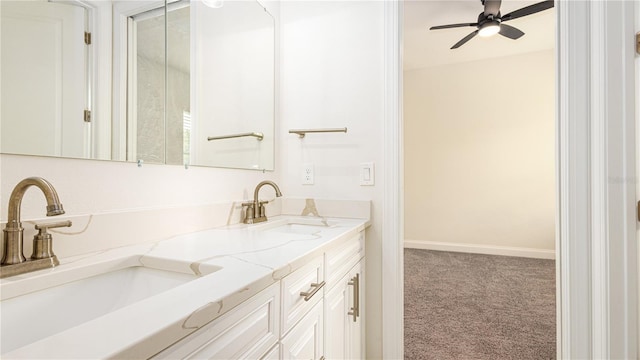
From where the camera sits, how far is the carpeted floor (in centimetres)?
174

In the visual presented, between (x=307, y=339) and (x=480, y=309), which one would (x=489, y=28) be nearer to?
(x=480, y=309)

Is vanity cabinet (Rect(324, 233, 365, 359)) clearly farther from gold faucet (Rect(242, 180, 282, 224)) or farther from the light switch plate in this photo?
gold faucet (Rect(242, 180, 282, 224))

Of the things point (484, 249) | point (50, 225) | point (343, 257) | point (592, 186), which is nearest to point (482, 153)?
point (484, 249)

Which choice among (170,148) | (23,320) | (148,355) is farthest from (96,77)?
(148,355)

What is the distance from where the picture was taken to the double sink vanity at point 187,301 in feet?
1.37

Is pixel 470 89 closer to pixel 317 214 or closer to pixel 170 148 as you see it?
pixel 317 214

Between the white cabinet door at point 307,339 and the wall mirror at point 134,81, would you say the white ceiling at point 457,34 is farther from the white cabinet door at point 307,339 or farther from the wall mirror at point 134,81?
the white cabinet door at point 307,339

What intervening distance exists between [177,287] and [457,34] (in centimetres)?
364

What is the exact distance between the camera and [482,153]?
3.80m

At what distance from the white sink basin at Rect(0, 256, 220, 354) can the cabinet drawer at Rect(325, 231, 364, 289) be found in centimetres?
47

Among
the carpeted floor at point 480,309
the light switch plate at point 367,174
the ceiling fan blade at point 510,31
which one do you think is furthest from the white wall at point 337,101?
the ceiling fan blade at point 510,31

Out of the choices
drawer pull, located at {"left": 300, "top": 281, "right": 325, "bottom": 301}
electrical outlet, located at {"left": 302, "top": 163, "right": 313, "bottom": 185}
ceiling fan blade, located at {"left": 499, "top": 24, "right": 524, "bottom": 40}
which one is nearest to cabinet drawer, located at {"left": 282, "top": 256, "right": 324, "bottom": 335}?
drawer pull, located at {"left": 300, "top": 281, "right": 325, "bottom": 301}

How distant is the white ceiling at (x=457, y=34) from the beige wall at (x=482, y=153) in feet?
0.58

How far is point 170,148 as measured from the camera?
3.61 feet
